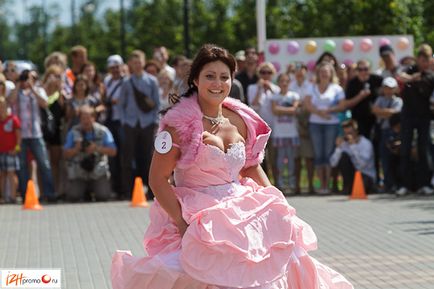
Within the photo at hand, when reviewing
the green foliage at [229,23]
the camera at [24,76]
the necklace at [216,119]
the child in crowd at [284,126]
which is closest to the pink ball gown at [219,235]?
the necklace at [216,119]

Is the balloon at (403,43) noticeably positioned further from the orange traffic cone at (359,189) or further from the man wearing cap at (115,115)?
the man wearing cap at (115,115)

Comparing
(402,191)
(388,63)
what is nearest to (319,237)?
(402,191)

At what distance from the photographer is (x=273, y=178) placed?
64.2 feet

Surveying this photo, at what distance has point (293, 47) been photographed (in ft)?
72.6

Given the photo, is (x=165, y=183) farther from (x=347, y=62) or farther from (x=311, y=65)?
(x=347, y=62)

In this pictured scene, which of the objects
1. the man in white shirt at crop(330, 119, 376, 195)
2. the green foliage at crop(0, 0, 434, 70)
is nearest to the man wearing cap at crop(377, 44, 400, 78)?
the man in white shirt at crop(330, 119, 376, 195)

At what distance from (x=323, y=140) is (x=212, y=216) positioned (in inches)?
484

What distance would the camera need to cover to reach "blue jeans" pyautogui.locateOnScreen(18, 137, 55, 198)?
1838 centimetres

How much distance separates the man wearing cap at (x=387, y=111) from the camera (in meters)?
18.9

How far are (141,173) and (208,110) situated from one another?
1201cm

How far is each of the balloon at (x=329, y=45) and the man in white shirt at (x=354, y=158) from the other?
3.61 metres

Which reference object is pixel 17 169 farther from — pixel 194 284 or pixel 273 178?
pixel 194 284

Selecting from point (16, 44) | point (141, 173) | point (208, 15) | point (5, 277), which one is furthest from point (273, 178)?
point (16, 44)

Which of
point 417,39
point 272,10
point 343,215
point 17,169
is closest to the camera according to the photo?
point 343,215
